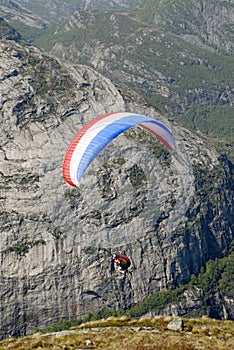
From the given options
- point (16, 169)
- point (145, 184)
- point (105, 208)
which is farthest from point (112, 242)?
point (16, 169)

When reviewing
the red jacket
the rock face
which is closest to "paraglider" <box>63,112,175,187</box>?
the red jacket

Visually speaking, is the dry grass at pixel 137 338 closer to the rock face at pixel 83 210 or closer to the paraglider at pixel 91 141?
the paraglider at pixel 91 141

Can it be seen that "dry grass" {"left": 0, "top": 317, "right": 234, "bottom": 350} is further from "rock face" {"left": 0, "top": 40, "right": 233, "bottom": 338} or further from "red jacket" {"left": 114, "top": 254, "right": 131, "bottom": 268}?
"rock face" {"left": 0, "top": 40, "right": 233, "bottom": 338}

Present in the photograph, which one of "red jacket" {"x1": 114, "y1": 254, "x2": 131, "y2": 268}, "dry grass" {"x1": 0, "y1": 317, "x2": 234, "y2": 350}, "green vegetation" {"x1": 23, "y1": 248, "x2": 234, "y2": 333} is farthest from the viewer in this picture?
"green vegetation" {"x1": 23, "y1": 248, "x2": 234, "y2": 333}

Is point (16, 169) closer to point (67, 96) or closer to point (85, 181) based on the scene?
point (85, 181)

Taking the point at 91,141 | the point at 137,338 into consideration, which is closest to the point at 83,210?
the point at 91,141

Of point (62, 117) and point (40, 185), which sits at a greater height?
point (62, 117)
